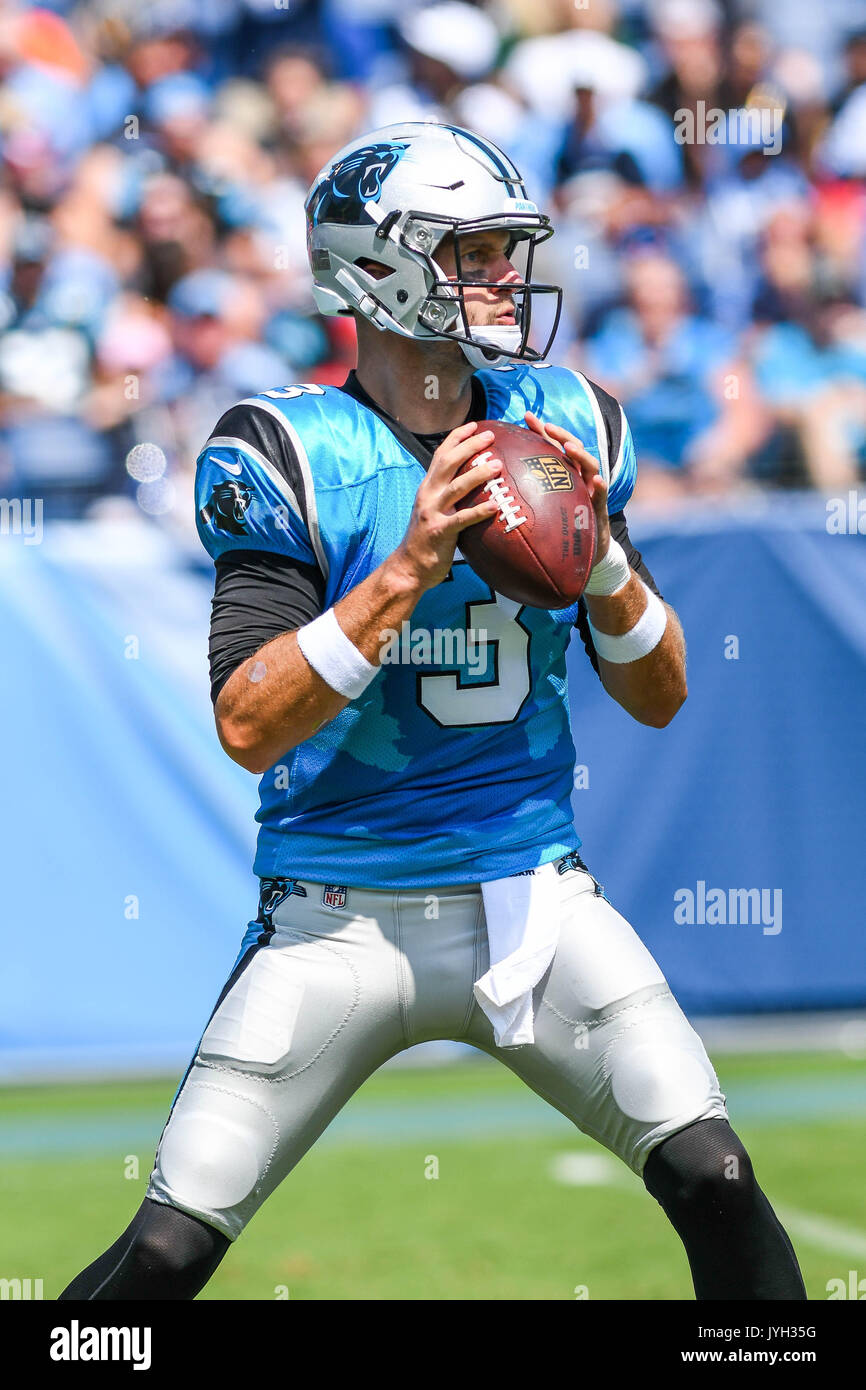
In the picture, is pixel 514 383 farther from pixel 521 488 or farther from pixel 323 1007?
pixel 323 1007

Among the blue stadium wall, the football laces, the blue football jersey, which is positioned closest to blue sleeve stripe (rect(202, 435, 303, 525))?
the blue football jersey

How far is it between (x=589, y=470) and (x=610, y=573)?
18 cm

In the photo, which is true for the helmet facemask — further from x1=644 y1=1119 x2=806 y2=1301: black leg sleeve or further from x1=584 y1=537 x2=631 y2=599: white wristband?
x1=644 y1=1119 x2=806 y2=1301: black leg sleeve

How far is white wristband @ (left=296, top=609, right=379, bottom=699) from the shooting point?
8.32ft

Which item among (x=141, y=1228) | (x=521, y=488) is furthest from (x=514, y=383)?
(x=141, y=1228)

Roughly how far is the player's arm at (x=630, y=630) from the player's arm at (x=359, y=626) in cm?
19

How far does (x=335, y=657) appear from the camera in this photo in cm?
254

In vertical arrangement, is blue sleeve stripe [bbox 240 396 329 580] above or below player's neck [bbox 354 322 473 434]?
below

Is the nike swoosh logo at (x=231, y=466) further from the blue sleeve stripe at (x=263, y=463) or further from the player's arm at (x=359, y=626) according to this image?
the player's arm at (x=359, y=626)

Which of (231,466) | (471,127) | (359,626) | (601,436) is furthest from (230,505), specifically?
(471,127)

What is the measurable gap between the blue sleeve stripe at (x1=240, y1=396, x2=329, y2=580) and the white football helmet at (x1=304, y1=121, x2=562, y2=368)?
0.84 ft

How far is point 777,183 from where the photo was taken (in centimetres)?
788

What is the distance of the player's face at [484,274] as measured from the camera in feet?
9.20
